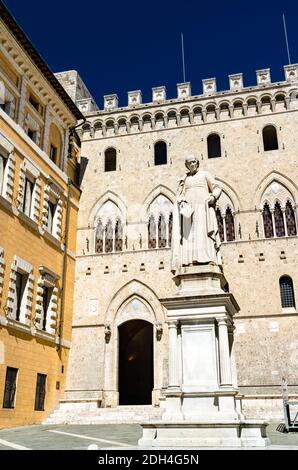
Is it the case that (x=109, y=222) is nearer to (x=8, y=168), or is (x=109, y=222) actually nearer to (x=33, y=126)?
(x=33, y=126)

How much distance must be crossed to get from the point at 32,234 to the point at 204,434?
1378 cm

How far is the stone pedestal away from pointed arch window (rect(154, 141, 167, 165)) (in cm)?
1650

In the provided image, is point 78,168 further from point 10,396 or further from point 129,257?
point 10,396

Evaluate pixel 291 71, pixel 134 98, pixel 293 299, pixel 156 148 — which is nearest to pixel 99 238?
pixel 156 148

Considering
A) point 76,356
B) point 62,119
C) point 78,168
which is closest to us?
point 76,356

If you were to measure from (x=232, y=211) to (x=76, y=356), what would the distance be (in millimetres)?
9750

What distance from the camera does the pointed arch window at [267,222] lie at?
72.2 feet

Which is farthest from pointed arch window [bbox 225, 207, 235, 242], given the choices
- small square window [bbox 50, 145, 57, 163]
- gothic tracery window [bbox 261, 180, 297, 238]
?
small square window [bbox 50, 145, 57, 163]

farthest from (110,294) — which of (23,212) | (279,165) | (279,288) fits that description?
(279,165)

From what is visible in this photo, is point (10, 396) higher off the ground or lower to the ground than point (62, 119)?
lower

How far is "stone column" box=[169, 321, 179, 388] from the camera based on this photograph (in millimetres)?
8250

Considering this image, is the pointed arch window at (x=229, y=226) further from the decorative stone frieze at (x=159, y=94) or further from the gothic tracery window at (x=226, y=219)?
the decorative stone frieze at (x=159, y=94)

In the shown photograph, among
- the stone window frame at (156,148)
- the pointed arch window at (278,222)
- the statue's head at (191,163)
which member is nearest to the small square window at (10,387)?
the statue's head at (191,163)

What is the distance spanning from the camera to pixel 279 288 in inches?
820
